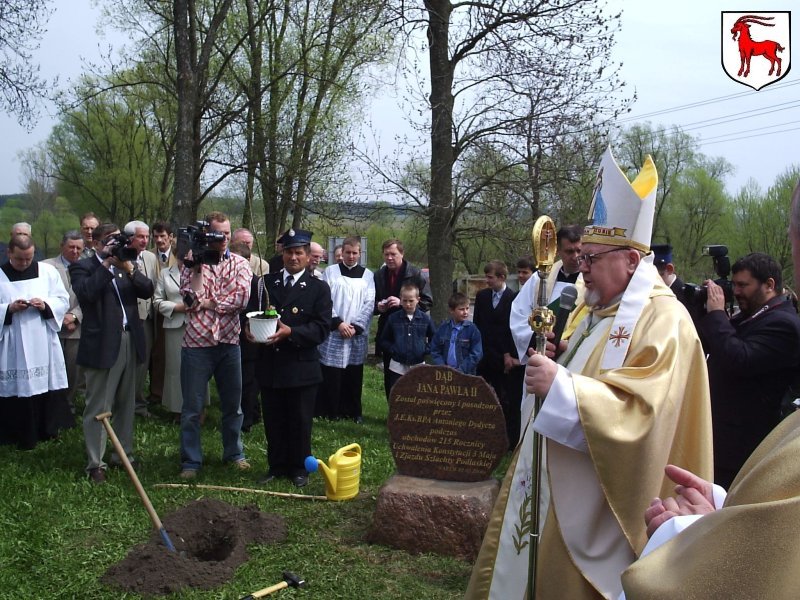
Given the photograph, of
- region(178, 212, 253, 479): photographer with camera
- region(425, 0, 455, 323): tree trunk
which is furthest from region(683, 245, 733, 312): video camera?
region(425, 0, 455, 323): tree trunk

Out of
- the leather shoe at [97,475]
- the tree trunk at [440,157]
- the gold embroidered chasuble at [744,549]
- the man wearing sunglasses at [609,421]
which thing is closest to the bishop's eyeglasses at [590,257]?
the man wearing sunglasses at [609,421]

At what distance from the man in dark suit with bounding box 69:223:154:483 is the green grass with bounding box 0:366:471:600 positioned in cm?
36

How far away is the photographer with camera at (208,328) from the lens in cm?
634

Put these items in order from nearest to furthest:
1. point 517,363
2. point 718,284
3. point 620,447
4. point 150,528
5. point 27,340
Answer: point 620,447
point 718,284
point 150,528
point 27,340
point 517,363

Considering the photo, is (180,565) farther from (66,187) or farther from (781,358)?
(66,187)

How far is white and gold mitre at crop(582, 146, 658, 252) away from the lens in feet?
10.6

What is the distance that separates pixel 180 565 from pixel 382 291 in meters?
4.97

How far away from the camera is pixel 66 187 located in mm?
30750

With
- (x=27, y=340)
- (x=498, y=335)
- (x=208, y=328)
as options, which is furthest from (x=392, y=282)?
(x=27, y=340)

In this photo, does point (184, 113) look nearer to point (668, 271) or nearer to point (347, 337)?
point (347, 337)

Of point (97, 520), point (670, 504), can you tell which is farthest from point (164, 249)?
point (670, 504)

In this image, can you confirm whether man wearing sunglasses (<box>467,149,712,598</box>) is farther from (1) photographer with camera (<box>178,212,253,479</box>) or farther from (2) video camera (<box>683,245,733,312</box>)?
(1) photographer with camera (<box>178,212,253,479</box>)

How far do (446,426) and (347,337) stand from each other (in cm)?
341

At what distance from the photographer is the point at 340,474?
589 cm
